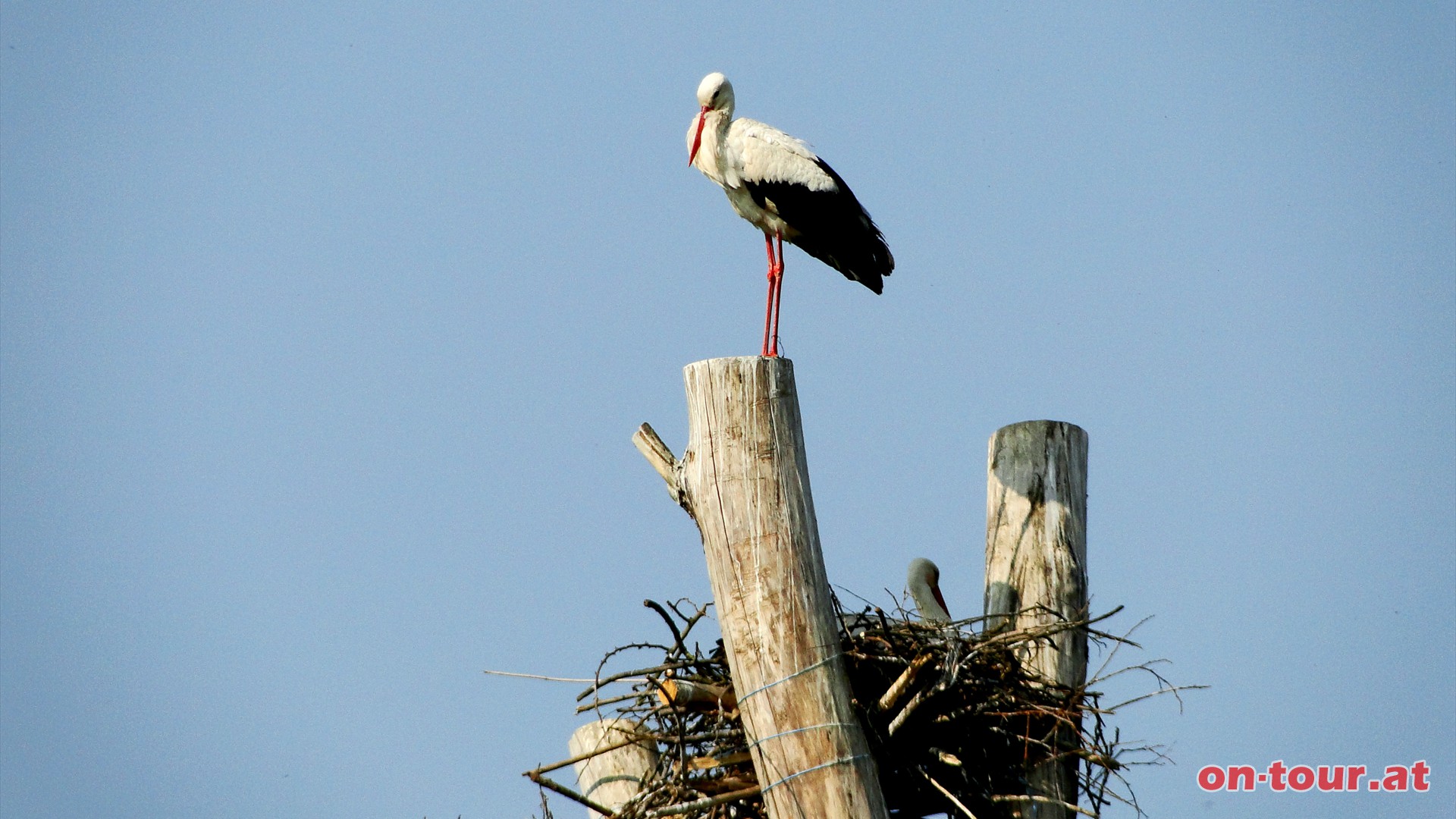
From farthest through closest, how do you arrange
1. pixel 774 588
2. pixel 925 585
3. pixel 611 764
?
pixel 925 585
pixel 611 764
pixel 774 588

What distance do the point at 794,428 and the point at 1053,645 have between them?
1.41m

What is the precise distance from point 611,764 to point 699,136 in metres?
3.67

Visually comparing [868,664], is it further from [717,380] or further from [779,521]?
[717,380]

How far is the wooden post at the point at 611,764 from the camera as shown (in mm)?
5113

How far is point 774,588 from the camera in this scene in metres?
4.27

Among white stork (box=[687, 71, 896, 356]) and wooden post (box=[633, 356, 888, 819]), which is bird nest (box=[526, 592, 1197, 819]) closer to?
wooden post (box=[633, 356, 888, 819])

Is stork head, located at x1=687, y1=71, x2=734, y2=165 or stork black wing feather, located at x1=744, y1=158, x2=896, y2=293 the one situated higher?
stork head, located at x1=687, y1=71, x2=734, y2=165

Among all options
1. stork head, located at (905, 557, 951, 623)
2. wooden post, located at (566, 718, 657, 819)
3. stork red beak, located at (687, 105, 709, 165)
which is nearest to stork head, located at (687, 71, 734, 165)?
stork red beak, located at (687, 105, 709, 165)

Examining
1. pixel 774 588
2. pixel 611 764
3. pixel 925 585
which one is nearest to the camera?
pixel 774 588

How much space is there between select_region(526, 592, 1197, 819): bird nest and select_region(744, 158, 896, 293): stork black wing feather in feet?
10.1

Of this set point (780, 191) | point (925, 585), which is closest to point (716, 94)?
point (780, 191)

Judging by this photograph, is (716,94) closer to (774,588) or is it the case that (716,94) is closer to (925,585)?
(925,585)

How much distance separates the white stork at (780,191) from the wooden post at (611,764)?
278 cm

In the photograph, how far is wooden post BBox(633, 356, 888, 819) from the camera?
13.7 ft
